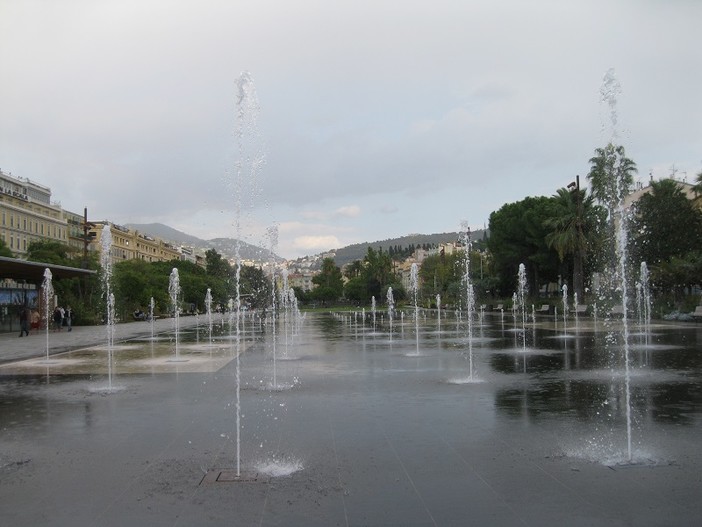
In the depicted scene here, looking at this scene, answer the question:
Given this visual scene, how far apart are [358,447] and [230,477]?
1519mm

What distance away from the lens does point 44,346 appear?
22.4m

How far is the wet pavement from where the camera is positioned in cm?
475

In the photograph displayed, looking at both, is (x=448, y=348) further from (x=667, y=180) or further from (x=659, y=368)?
(x=667, y=180)

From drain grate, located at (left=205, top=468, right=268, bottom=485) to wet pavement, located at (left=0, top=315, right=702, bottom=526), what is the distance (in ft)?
0.06

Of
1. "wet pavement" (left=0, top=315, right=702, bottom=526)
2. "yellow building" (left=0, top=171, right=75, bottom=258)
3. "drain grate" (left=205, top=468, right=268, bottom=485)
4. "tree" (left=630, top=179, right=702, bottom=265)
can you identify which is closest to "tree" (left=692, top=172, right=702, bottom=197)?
"tree" (left=630, top=179, right=702, bottom=265)

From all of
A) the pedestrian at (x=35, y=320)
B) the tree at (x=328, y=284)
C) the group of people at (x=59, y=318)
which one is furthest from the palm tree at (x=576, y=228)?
the tree at (x=328, y=284)

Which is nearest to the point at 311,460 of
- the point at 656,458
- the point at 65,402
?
the point at 656,458

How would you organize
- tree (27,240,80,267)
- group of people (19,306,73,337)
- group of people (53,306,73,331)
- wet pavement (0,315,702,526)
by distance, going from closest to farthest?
wet pavement (0,315,702,526) < group of people (19,306,73,337) < group of people (53,306,73,331) < tree (27,240,80,267)

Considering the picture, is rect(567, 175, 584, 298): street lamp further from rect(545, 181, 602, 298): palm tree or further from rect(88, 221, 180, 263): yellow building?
rect(88, 221, 180, 263): yellow building

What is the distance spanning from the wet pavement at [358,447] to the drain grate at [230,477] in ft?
0.06

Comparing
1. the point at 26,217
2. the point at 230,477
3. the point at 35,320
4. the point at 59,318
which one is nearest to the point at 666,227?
the point at 59,318

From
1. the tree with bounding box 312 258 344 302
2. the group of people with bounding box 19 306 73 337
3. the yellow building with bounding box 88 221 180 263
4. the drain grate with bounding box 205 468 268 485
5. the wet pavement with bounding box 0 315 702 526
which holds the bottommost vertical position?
the wet pavement with bounding box 0 315 702 526

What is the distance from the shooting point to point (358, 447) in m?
6.58

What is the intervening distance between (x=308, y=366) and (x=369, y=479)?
9.33m
